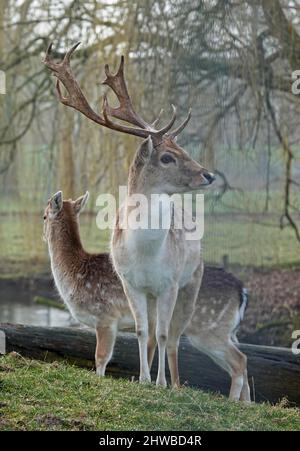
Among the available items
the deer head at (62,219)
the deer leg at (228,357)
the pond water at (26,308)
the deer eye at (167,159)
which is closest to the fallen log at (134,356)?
the deer leg at (228,357)

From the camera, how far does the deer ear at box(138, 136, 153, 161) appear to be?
6098 millimetres

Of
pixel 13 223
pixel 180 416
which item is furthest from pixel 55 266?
pixel 13 223

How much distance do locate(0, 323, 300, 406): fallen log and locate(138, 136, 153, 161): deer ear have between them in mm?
1555

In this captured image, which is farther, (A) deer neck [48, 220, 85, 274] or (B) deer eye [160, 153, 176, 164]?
(A) deer neck [48, 220, 85, 274]

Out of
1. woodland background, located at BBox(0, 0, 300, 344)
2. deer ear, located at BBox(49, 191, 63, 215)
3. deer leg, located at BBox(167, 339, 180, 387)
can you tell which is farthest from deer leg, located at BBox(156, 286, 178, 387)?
woodland background, located at BBox(0, 0, 300, 344)

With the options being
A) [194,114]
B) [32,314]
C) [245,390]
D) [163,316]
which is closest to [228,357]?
[245,390]

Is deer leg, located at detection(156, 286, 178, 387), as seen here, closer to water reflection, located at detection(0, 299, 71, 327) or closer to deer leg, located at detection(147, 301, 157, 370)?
deer leg, located at detection(147, 301, 157, 370)

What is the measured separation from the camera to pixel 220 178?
1041 cm

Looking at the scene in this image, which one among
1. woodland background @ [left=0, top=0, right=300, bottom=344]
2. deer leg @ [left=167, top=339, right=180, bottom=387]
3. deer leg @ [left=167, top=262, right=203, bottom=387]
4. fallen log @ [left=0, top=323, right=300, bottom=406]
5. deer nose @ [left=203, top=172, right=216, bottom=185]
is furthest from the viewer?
woodland background @ [left=0, top=0, right=300, bottom=344]

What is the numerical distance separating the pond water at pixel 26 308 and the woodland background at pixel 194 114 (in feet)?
2.45

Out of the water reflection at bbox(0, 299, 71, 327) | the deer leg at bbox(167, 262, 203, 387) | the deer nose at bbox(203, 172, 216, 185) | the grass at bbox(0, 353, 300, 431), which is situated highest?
the deer nose at bbox(203, 172, 216, 185)

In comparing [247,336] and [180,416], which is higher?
[180,416]
